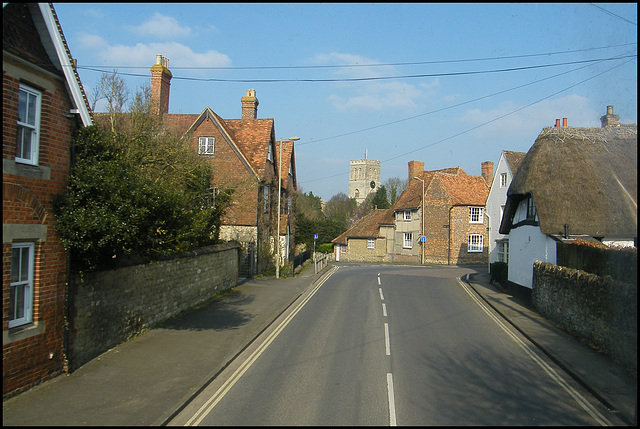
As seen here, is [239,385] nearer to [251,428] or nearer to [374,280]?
[251,428]

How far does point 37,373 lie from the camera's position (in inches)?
326

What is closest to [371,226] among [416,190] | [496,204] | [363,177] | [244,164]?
[416,190]

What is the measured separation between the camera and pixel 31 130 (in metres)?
8.34

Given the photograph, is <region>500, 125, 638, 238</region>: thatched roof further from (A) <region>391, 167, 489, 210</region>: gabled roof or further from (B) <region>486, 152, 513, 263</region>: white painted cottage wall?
(A) <region>391, 167, 489, 210</region>: gabled roof

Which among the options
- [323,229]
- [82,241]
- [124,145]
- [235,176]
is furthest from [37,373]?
[323,229]

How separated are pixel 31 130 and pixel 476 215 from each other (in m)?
45.1

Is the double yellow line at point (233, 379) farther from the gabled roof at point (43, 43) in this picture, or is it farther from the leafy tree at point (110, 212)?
the gabled roof at point (43, 43)

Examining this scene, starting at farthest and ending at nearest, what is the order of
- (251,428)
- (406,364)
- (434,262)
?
(434,262) < (406,364) < (251,428)

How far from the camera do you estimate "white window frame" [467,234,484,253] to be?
47.6 metres

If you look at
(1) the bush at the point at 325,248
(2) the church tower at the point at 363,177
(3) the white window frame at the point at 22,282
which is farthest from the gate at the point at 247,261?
(2) the church tower at the point at 363,177

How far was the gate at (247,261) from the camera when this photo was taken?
90.9 ft

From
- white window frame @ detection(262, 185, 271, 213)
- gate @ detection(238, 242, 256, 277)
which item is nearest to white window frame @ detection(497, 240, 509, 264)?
white window frame @ detection(262, 185, 271, 213)

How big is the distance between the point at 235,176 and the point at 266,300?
11.2m

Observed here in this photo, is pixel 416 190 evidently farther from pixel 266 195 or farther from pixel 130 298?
pixel 130 298
